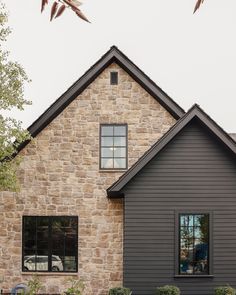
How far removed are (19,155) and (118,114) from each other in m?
3.22

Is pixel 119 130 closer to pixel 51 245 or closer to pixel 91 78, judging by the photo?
pixel 91 78

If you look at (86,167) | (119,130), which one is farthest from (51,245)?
(119,130)

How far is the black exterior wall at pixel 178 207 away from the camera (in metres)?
16.8

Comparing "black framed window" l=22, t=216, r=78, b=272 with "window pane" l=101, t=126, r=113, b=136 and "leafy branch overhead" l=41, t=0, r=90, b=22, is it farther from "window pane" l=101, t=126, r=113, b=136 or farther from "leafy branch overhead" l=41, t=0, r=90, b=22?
"leafy branch overhead" l=41, t=0, r=90, b=22

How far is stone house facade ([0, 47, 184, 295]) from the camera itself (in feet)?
58.8

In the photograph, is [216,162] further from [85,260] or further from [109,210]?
[85,260]

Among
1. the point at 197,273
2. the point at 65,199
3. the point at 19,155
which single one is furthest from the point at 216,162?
the point at 19,155

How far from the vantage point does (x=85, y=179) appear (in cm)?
1819

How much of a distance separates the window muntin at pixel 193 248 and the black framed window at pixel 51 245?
3245 millimetres

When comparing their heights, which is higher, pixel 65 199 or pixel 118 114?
pixel 118 114

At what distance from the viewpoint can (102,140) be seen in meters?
18.3

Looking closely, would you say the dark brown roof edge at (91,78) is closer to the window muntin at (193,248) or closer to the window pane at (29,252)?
the window pane at (29,252)

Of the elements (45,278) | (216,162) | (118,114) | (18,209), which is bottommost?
(45,278)

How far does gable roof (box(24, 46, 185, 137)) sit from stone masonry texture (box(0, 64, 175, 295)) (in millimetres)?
254
